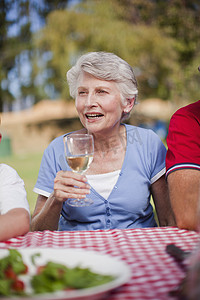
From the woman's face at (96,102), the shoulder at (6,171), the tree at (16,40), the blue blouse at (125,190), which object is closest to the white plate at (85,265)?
the shoulder at (6,171)

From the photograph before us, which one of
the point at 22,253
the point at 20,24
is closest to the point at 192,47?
the point at 20,24

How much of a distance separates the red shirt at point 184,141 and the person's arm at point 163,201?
0.95 ft

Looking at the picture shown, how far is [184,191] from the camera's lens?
190 cm

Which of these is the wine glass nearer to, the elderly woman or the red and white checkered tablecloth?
the red and white checkered tablecloth

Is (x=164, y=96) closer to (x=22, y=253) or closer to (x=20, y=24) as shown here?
(x=20, y=24)

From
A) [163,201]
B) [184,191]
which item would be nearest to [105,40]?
[163,201]

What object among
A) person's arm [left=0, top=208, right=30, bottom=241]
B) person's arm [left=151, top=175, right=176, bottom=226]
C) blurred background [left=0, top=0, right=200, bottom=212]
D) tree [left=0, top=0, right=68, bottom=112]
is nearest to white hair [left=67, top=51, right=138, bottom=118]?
person's arm [left=151, top=175, right=176, bottom=226]

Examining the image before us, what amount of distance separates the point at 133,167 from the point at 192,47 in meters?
15.0

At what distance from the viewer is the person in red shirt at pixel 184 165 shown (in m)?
1.83

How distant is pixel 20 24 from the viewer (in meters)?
26.6

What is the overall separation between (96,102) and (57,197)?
0.74m

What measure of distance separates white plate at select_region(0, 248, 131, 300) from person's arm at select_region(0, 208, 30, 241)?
0.94 feet

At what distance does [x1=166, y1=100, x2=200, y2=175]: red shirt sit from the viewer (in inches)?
78.7

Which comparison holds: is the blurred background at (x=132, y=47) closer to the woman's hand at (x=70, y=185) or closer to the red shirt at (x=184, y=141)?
the red shirt at (x=184, y=141)
